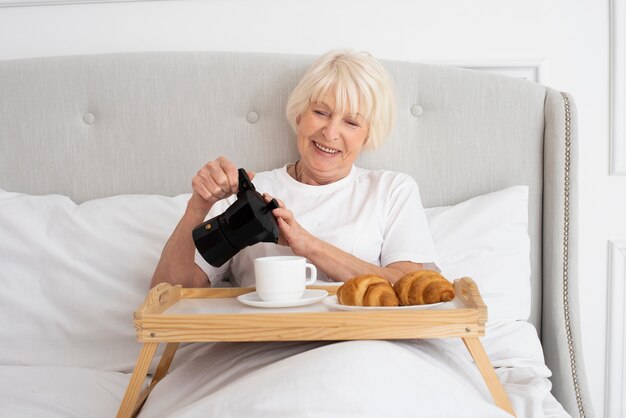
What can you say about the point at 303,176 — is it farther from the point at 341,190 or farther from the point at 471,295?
the point at 471,295

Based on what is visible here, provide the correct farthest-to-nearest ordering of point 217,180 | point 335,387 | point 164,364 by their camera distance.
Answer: point 164,364, point 217,180, point 335,387

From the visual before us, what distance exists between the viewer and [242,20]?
73.9 inches

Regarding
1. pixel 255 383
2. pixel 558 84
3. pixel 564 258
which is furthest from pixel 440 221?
pixel 255 383

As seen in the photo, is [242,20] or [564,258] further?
[242,20]

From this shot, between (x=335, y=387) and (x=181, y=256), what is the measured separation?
24.2 inches

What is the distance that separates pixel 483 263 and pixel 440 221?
0.14 metres

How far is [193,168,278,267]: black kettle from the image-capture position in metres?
1.19

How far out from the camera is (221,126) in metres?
1.73

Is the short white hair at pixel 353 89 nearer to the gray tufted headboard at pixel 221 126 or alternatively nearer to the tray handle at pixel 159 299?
the gray tufted headboard at pixel 221 126

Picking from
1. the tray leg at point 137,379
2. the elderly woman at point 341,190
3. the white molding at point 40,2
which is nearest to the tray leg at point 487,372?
the elderly woman at point 341,190

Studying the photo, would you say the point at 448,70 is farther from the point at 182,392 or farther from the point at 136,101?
the point at 182,392

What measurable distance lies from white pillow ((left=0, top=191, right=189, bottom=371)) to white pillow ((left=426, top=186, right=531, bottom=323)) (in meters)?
0.63

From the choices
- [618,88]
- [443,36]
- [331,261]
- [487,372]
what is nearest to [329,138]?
[331,261]

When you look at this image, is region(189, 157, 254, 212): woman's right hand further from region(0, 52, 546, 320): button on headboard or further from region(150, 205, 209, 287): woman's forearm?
region(0, 52, 546, 320): button on headboard
